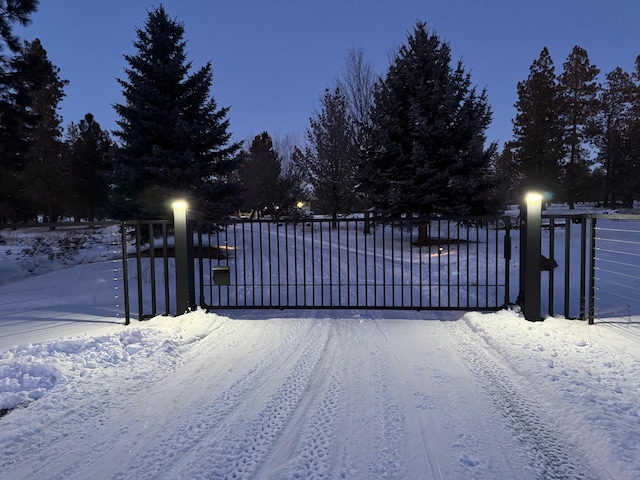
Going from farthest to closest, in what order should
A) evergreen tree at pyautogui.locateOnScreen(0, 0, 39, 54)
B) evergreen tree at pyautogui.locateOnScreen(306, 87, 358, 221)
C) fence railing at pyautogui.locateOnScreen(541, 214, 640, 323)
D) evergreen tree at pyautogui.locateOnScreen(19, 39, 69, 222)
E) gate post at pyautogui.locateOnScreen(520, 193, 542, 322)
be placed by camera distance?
evergreen tree at pyautogui.locateOnScreen(19, 39, 69, 222) < evergreen tree at pyautogui.locateOnScreen(306, 87, 358, 221) < evergreen tree at pyautogui.locateOnScreen(0, 0, 39, 54) < gate post at pyautogui.locateOnScreen(520, 193, 542, 322) < fence railing at pyautogui.locateOnScreen(541, 214, 640, 323)

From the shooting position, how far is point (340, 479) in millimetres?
2271

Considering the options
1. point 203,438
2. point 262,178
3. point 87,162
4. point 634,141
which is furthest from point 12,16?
point 634,141

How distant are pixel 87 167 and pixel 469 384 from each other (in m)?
40.2

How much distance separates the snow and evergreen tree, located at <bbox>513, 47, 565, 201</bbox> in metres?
29.8

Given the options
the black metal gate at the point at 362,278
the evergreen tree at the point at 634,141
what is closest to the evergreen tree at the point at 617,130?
the evergreen tree at the point at 634,141

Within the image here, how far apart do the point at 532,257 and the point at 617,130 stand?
39.7m

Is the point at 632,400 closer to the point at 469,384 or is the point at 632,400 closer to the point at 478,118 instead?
the point at 469,384

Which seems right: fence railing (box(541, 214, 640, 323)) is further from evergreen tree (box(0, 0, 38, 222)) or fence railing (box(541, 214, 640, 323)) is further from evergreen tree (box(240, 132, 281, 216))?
evergreen tree (box(240, 132, 281, 216))

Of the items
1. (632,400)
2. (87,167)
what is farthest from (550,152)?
(87,167)

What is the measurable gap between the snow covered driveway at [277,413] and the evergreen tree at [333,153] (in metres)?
18.8

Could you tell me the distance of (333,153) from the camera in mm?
23516

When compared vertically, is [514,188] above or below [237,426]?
above

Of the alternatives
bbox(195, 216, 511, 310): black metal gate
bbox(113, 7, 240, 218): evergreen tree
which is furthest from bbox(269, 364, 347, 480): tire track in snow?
bbox(113, 7, 240, 218): evergreen tree

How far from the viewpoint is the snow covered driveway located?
7.97ft
